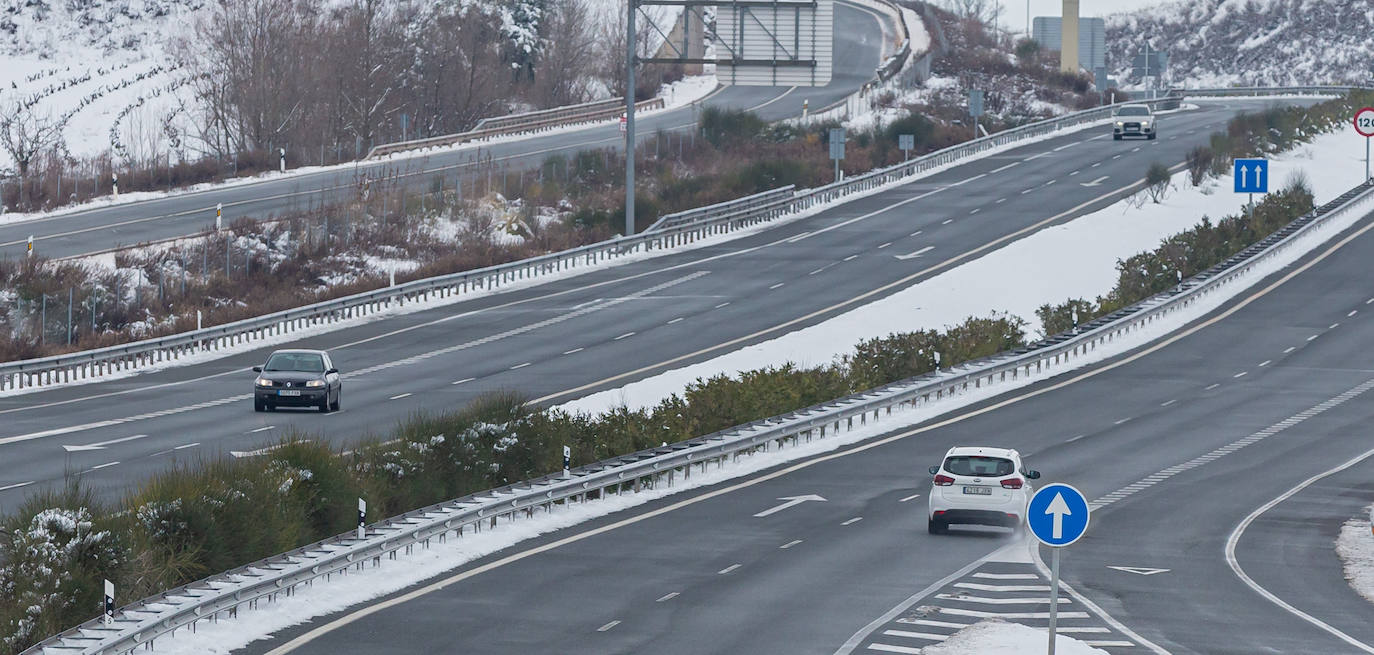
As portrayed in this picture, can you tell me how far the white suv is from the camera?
25.8 metres

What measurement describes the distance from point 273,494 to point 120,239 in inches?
1525

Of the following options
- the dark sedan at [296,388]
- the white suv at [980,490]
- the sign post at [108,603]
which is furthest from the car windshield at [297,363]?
the sign post at [108,603]

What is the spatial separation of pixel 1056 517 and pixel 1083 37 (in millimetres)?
122816

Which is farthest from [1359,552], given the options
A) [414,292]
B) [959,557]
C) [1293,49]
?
[1293,49]

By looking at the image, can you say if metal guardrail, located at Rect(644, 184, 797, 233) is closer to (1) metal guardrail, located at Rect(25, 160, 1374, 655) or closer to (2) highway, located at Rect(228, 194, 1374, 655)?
(1) metal guardrail, located at Rect(25, 160, 1374, 655)

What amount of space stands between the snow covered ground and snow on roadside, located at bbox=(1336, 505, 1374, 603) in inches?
587

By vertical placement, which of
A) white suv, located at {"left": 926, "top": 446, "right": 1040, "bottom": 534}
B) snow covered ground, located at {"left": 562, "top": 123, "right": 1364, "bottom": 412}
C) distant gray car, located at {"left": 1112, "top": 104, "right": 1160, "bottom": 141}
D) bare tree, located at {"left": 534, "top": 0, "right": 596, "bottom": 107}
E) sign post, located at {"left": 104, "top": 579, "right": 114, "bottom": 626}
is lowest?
snow covered ground, located at {"left": 562, "top": 123, "right": 1364, "bottom": 412}

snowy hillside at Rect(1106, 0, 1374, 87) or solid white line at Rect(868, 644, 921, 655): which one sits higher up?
snowy hillside at Rect(1106, 0, 1374, 87)

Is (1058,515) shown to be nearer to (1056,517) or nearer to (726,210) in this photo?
(1056,517)

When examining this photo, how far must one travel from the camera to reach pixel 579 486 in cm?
2773

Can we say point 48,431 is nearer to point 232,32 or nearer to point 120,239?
point 120,239

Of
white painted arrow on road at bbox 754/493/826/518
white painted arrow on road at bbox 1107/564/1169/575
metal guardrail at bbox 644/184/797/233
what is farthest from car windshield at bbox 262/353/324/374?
metal guardrail at bbox 644/184/797/233

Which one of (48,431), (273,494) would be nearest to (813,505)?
(273,494)

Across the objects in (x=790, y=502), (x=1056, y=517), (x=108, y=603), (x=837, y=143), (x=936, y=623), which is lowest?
(x=790, y=502)
